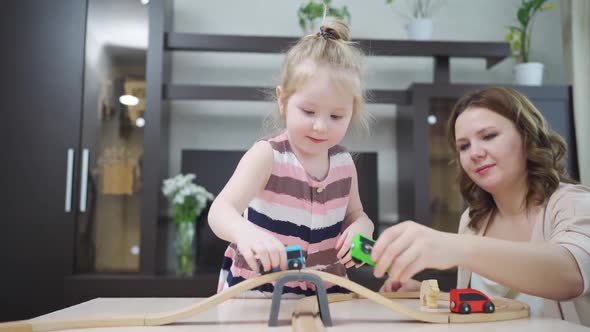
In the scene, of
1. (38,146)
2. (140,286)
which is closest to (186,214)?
(140,286)

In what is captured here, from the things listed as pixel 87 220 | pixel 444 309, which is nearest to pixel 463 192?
pixel 444 309

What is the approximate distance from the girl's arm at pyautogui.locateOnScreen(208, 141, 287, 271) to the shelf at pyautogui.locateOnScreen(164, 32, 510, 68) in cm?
180

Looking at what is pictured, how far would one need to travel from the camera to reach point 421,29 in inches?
112

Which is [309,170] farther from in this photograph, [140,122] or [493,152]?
[140,122]

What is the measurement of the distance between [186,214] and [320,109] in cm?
189

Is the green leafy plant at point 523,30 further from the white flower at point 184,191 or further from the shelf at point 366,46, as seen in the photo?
the white flower at point 184,191

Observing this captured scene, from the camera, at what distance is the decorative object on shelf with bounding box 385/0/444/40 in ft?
9.32

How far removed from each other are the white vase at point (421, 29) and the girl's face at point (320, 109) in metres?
2.04

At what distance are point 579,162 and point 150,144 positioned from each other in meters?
2.40

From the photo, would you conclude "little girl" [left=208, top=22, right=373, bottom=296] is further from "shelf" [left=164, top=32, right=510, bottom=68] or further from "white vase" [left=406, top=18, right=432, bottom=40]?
"white vase" [left=406, top=18, right=432, bottom=40]

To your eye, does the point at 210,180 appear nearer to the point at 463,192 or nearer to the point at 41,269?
the point at 41,269

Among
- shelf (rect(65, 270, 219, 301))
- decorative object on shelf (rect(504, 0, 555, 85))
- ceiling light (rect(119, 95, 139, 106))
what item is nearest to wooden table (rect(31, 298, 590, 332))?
shelf (rect(65, 270, 219, 301))

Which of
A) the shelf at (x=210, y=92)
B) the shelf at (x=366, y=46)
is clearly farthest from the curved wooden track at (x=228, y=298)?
the shelf at (x=366, y=46)

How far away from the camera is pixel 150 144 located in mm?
2643
